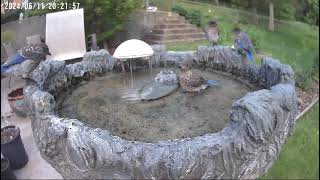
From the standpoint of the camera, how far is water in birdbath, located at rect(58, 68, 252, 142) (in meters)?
3.25

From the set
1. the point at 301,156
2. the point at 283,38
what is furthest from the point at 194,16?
the point at 283,38

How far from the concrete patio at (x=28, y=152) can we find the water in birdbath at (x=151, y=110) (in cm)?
93

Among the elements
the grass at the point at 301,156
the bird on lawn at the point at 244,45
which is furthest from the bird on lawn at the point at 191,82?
the grass at the point at 301,156

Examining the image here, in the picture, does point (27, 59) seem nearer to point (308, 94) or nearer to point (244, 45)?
point (244, 45)

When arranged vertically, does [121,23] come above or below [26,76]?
above

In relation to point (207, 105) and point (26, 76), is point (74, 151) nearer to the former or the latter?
point (26, 76)

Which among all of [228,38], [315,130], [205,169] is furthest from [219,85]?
[228,38]

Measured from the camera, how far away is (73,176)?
10.3 ft

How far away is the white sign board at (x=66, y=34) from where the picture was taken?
3.27 meters

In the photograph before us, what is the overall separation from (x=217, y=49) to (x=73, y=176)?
7.89 ft

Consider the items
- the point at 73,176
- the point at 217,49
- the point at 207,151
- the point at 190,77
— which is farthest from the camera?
the point at 217,49

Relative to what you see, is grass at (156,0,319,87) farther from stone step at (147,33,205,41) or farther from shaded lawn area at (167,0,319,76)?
stone step at (147,33,205,41)

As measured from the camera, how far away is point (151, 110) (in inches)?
144

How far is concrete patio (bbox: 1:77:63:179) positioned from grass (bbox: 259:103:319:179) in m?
2.95
